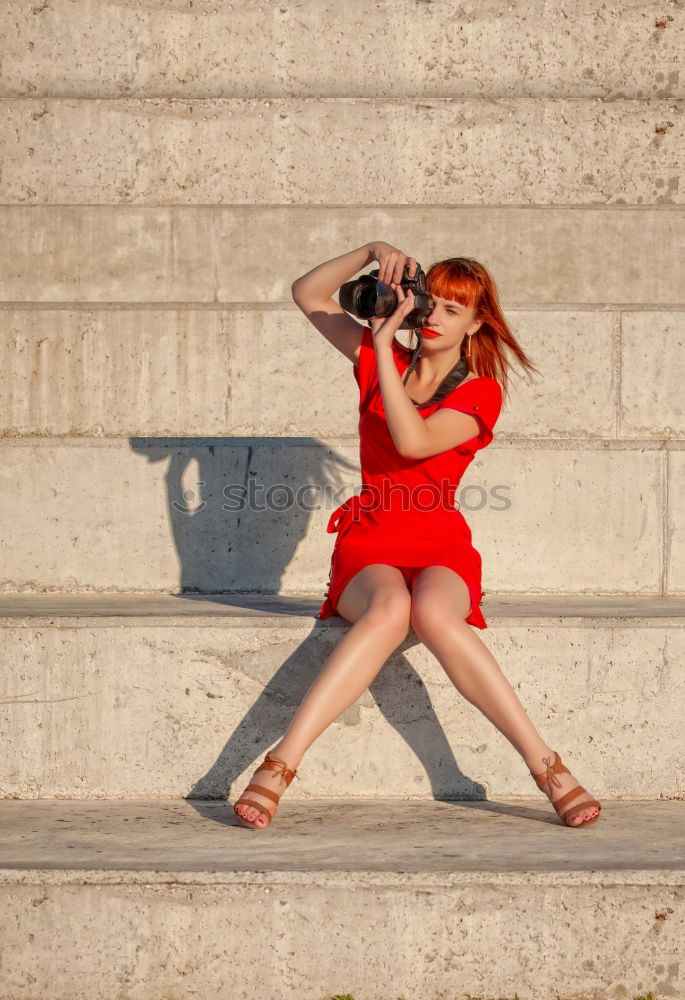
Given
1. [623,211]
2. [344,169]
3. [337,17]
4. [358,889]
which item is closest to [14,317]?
[344,169]

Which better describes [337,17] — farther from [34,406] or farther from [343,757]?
[343,757]

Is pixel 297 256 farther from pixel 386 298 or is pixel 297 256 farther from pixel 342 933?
pixel 342 933

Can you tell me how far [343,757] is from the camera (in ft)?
13.3

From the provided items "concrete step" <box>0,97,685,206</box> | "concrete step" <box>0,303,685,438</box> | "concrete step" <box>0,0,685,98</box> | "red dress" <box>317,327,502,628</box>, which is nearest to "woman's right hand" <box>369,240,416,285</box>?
"red dress" <box>317,327,502,628</box>

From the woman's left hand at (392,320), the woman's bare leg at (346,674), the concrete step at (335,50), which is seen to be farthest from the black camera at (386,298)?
the concrete step at (335,50)

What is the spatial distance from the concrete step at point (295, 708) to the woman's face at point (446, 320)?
38.0 inches

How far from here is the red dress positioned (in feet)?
13.3

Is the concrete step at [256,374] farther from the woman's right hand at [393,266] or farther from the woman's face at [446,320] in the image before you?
the woman's right hand at [393,266]

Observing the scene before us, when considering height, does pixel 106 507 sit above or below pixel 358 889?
above

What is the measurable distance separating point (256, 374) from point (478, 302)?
1.51 m

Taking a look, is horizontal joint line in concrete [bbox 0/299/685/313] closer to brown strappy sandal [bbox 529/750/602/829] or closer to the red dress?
the red dress

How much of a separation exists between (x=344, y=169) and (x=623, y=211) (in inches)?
51.6

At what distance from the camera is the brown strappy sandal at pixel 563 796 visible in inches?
144

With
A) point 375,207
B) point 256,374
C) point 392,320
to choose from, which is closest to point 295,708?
point 392,320
